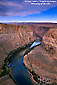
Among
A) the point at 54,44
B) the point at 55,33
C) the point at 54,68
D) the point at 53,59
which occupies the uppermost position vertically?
the point at 55,33

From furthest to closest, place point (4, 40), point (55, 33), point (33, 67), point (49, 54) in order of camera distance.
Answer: point (4, 40), point (55, 33), point (49, 54), point (33, 67)

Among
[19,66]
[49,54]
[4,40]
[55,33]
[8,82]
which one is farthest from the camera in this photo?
[4,40]

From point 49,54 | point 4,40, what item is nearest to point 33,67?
point 49,54

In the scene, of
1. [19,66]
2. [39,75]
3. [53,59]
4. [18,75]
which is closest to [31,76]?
[39,75]

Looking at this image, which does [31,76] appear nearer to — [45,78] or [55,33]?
[45,78]

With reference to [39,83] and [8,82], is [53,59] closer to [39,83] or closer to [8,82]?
[39,83]

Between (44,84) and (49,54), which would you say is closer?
(44,84)

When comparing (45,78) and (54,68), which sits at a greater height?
(54,68)

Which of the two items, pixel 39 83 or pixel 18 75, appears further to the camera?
pixel 18 75

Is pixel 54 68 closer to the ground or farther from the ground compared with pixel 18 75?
farther from the ground
